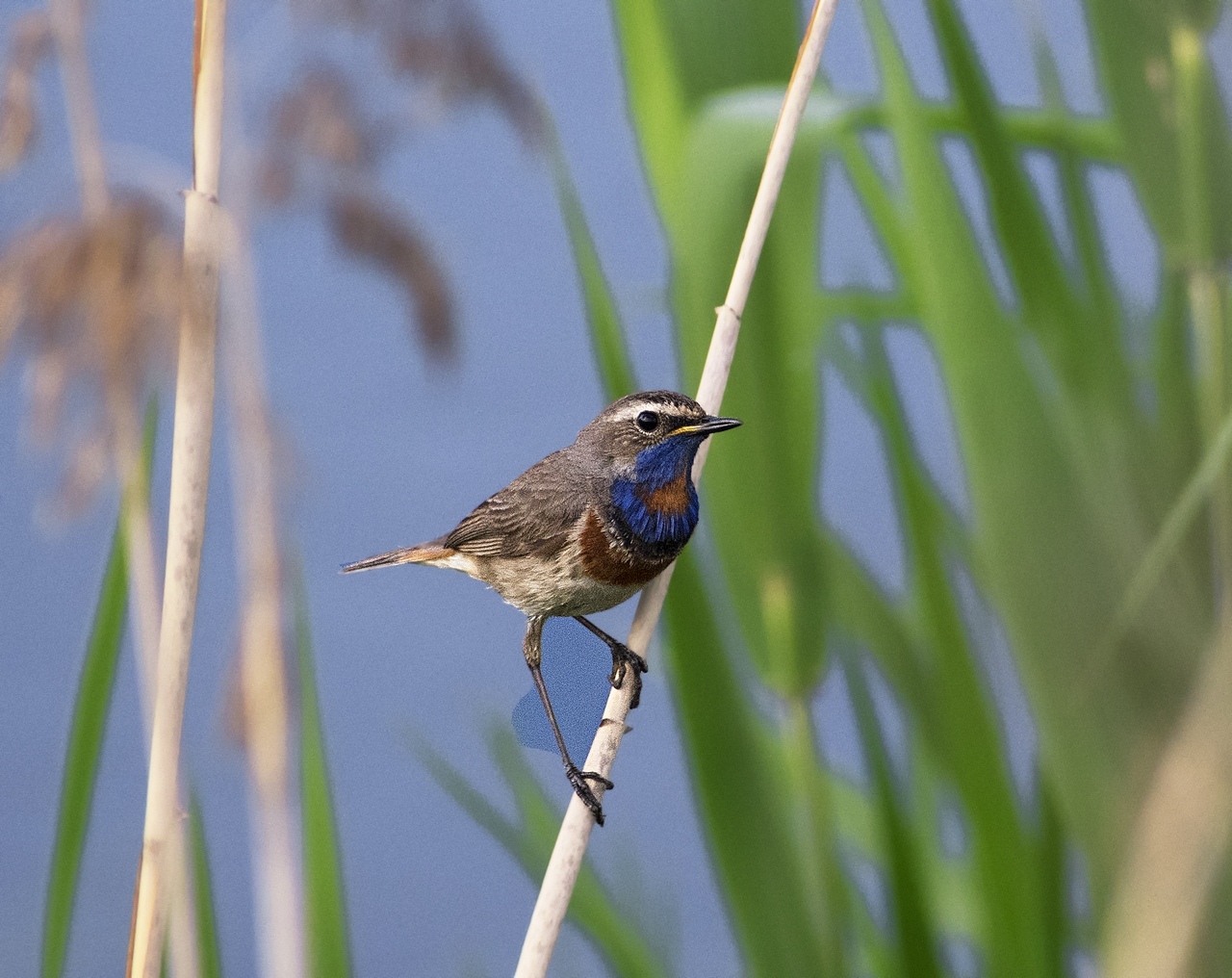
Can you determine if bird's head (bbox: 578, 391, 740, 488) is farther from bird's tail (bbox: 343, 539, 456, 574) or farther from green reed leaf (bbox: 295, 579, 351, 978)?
green reed leaf (bbox: 295, 579, 351, 978)

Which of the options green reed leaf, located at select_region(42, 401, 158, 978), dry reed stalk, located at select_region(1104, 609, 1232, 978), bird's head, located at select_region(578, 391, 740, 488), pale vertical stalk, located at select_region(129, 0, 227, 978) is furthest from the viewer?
dry reed stalk, located at select_region(1104, 609, 1232, 978)

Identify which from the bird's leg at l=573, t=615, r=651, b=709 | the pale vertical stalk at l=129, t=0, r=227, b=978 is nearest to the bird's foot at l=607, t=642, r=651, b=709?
the bird's leg at l=573, t=615, r=651, b=709

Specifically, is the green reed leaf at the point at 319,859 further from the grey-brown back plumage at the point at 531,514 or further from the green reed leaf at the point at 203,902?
the grey-brown back plumage at the point at 531,514

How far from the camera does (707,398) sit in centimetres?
62

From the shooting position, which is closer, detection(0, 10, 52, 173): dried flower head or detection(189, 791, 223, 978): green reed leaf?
detection(0, 10, 52, 173): dried flower head

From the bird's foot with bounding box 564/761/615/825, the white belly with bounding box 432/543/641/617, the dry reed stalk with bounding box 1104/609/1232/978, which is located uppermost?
the white belly with bounding box 432/543/641/617

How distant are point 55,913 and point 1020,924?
2.18 feet

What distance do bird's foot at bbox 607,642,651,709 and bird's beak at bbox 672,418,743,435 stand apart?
0.46ft

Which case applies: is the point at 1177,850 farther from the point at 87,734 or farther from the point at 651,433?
the point at 87,734

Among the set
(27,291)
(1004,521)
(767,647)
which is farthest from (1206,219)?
(27,291)

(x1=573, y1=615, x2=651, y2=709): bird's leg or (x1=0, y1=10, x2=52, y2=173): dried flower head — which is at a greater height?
(x1=0, y1=10, x2=52, y2=173): dried flower head

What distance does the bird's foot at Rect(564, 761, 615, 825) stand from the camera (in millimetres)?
585

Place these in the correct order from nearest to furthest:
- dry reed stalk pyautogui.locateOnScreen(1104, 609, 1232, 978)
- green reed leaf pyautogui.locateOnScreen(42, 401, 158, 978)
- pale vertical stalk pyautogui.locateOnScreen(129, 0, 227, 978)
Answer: pale vertical stalk pyautogui.locateOnScreen(129, 0, 227, 978), green reed leaf pyautogui.locateOnScreen(42, 401, 158, 978), dry reed stalk pyautogui.locateOnScreen(1104, 609, 1232, 978)

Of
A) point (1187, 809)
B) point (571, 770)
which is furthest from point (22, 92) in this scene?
point (1187, 809)
